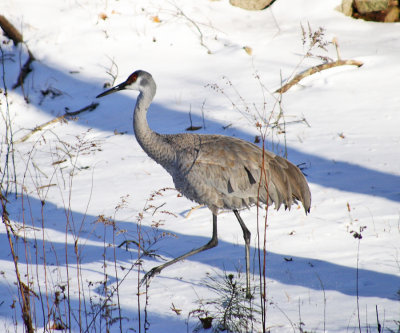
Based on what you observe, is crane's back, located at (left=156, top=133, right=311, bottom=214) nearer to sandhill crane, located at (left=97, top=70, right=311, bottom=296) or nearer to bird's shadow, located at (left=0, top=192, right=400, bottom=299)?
sandhill crane, located at (left=97, top=70, right=311, bottom=296)

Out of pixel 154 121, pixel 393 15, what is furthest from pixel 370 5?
pixel 154 121

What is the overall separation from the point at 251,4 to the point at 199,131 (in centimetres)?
433

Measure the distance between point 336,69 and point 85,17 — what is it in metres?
4.63

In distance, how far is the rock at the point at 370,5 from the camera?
9383 millimetres

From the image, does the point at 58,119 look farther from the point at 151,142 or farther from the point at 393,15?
the point at 393,15

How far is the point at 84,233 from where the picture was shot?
5.17 metres

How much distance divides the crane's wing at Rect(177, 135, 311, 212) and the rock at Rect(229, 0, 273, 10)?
6586 mm

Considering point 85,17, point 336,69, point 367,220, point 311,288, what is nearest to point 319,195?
point 367,220

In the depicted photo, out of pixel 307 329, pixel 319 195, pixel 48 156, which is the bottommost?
pixel 48 156

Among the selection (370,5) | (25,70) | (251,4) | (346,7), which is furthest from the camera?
(251,4)

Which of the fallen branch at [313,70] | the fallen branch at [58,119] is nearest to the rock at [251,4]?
the fallen branch at [313,70]

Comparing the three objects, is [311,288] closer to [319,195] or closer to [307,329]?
[307,329]

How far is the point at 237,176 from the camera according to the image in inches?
170

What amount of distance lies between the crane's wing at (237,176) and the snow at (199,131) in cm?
45
